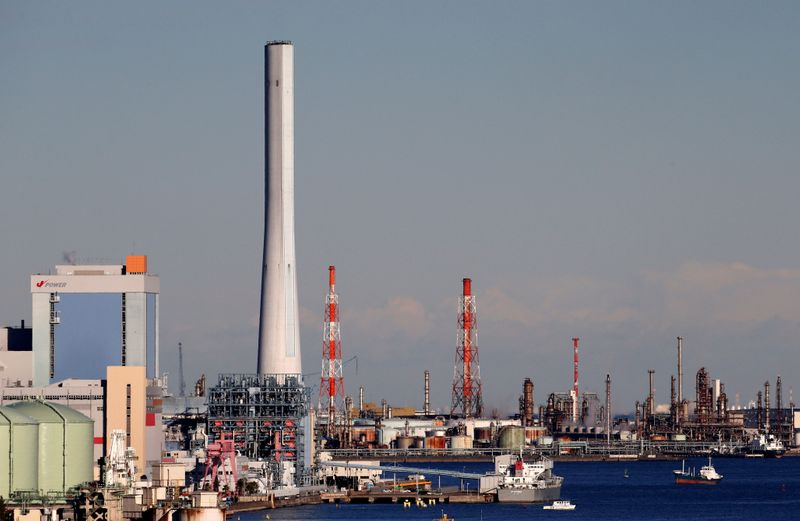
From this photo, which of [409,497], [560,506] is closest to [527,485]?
[560,506]

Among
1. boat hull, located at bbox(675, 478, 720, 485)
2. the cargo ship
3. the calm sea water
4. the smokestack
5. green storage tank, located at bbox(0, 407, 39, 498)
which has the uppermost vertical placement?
the smokestack

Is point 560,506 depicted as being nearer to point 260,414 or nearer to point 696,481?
point 260,414

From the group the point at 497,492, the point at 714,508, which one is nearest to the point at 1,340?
the point at 497,492

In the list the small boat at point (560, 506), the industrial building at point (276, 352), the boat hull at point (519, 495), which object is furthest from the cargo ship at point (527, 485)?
the industrial building at point (276, 352)

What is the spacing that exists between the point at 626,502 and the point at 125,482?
64.1 metres

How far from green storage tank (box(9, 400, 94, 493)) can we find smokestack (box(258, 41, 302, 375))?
3936 centimetres

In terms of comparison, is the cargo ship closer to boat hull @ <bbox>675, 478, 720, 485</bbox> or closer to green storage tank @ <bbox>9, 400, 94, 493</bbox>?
green storage tank @ <bbox>9, 400, 94, 493</bbox>

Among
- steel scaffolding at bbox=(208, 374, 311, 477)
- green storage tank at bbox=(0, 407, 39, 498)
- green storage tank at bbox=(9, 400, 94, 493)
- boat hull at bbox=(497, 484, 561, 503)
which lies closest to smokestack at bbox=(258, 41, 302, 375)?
steel scaffolding at bbox=(208, 374, 311, 477)

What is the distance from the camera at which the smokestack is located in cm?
15425

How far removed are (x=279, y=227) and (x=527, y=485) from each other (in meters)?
30.3

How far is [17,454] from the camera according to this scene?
4254 inches

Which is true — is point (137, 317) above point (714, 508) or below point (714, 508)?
above

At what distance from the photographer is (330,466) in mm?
164125

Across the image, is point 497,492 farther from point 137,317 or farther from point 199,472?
point 137,317
